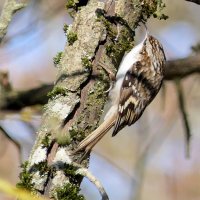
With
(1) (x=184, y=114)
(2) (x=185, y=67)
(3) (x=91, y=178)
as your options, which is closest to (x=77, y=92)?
(3) (x=91, y=178)

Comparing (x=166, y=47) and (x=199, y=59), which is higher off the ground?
(x=199, y=59)

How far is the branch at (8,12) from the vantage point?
2238 mm

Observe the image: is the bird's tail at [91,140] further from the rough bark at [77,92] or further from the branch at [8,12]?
the branch at [8,12]

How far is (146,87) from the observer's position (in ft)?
12.8

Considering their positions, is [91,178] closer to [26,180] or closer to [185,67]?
[26,180]

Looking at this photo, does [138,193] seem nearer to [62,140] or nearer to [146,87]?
[146,87]

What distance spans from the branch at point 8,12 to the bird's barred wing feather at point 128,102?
135cm

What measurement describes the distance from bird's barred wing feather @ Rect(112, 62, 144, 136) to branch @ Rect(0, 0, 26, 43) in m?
1.35

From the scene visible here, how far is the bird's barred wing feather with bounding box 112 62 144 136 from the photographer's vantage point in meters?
3.63

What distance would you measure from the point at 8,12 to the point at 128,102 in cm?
161

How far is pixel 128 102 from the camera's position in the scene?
3793mm

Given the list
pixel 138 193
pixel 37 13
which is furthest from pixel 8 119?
pixel 138 193

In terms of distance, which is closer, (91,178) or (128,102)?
(91,178)

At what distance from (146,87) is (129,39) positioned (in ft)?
4.20
